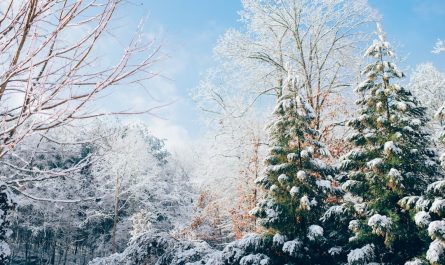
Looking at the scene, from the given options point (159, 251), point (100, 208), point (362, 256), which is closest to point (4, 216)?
point (159, 251)

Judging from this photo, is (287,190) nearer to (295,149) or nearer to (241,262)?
(295,149)

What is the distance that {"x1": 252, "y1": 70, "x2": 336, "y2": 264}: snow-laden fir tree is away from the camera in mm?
9164

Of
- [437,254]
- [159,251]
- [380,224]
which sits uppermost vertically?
[380,224]

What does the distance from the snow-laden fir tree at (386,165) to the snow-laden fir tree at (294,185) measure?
804mm

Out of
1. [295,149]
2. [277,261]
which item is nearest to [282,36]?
[295,149]

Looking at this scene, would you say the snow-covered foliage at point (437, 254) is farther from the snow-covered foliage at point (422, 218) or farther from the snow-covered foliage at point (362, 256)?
the snow-covered foliage at point (362, 256)

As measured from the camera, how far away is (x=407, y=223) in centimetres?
851

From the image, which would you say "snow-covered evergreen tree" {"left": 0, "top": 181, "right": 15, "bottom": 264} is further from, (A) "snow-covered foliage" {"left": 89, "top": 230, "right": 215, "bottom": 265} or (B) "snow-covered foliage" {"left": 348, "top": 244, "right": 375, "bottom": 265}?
(B) "snow-covered foliage" {"left": 348, "top": 244, "right": 375, "bottom": 265}

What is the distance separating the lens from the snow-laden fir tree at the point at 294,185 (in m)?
9.16

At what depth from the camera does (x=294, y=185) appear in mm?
9664

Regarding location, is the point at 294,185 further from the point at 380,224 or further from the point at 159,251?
the point at 159,251

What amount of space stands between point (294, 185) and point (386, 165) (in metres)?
2.21

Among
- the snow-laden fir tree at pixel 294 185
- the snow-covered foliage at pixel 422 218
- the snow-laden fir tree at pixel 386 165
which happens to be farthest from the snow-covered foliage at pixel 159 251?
the snow-covered foliage at pixel 422 218

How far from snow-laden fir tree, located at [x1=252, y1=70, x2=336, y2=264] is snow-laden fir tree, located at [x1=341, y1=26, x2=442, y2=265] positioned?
804mm
